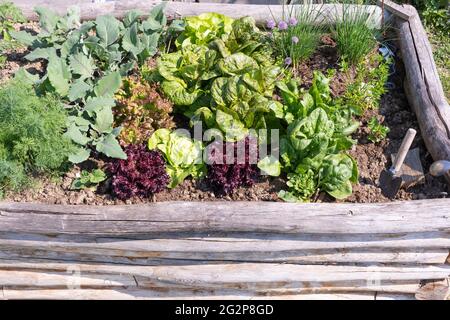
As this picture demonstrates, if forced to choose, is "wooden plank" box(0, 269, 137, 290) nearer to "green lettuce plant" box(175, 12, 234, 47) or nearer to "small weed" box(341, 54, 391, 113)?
"green lettuce plant" box(175, 12, 234, 47)

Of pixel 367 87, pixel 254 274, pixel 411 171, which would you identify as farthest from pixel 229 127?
pixel 411 171

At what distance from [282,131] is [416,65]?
1002 millimetres

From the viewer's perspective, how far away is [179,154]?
2.98 meters

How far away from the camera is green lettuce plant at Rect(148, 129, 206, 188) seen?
2.98 metres

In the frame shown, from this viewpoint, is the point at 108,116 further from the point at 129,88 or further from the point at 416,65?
the point at 416,65

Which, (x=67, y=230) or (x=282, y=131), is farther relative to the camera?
(x=282, y=131)

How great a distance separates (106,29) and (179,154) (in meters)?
1.06

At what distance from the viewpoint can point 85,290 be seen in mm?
3020

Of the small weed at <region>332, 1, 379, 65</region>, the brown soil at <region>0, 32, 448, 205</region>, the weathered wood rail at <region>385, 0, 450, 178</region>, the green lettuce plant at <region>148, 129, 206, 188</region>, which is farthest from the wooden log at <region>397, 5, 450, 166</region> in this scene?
the green lettuce plant at <region>148, 129, 206, 188</region>

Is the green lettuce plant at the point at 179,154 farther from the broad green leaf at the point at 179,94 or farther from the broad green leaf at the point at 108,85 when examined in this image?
the broad green leaf at the point at 108,85

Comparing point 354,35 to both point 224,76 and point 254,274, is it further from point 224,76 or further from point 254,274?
point 254,274

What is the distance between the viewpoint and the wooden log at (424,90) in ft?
10.1

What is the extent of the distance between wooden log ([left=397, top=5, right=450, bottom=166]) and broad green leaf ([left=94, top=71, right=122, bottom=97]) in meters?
1.80

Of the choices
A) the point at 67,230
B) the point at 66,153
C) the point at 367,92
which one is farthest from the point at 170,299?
the point at 367,92
